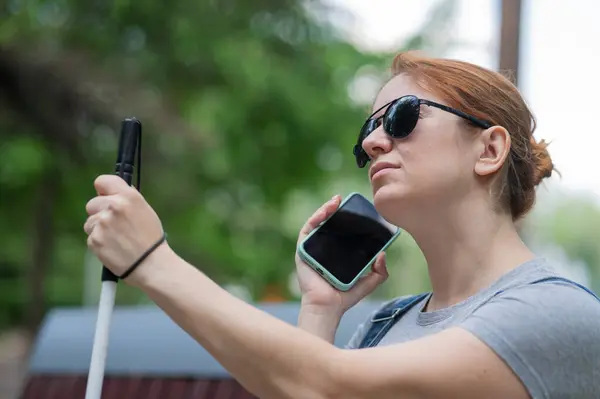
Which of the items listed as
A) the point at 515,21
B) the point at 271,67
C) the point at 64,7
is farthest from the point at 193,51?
the point at 515,21

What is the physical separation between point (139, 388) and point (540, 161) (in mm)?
2305

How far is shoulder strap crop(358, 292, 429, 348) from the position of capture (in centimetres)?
175

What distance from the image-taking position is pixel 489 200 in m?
1.60

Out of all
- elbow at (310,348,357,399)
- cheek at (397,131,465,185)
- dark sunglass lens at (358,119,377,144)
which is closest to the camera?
elbow at (310,348,357,399)

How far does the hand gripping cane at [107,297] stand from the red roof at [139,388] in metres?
1.86

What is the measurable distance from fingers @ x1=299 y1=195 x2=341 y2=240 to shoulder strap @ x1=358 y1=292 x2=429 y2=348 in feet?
0.79

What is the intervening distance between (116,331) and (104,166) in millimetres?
4649

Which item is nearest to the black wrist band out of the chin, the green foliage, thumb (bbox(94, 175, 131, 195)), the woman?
the woman

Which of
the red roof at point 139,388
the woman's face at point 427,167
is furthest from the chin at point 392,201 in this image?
the red roof at point 139,388

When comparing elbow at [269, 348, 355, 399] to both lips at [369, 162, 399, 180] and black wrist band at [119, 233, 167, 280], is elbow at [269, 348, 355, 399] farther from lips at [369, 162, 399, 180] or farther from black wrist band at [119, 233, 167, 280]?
lips at [369, 162, 399, 180]

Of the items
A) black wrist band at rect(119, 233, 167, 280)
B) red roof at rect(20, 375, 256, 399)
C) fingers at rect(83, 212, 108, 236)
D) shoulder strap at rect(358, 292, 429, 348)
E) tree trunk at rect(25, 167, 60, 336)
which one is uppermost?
fingers at rect(83, 212, 108, 236)

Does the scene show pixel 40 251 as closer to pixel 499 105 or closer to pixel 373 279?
pixel 373 279

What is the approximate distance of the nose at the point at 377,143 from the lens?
5.29 ft

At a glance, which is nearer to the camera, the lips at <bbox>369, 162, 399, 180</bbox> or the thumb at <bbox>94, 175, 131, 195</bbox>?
the thumb at <bbox>94, 175, 131, 195</bbox>
